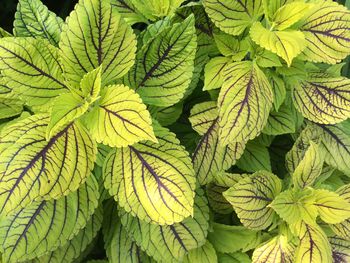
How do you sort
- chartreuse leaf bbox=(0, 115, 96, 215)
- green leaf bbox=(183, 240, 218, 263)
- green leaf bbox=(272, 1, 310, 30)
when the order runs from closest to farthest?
chartreuse leaf bbox=(0, 115, 96, 215) → green leaf bbox=(272, 1, 310, 30) → green leaf bbox=(183, 240, 218, 263)

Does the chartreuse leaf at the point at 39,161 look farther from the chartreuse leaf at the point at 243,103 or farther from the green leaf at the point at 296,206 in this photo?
the green leaf at the point at 296,206

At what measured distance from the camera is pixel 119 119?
754mm

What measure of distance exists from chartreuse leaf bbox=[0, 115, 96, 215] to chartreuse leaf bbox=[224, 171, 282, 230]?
9.0 inches

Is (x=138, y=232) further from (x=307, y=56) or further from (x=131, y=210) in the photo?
(x=307, y=56)

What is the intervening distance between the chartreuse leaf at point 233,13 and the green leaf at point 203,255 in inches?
14.6

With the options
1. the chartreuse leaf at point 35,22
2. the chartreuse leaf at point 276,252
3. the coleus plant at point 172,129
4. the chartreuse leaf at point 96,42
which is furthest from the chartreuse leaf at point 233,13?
the chartreuse leaf at point 276,252

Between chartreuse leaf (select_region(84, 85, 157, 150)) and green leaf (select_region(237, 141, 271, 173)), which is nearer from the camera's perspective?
chartreuse leaf (select_region(84, 85, 157, 150))

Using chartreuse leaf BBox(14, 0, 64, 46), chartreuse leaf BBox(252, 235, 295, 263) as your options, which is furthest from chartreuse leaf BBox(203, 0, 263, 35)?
chartreuse leaf BBox(252, 235, 295, 263)

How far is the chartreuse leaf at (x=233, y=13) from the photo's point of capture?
0.85m

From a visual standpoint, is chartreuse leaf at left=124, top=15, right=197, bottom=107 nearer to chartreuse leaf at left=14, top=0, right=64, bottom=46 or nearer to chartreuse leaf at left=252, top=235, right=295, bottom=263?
chartreuse leaf at left=14, top=0, right=64, bottom=46

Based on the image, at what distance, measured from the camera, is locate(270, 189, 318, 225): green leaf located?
34.6 inches

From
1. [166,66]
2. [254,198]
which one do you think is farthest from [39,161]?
[254,198]

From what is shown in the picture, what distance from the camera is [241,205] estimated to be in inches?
33.9

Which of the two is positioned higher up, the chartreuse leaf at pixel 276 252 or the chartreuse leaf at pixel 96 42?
the chartreuse leaf at pixel 96 42
